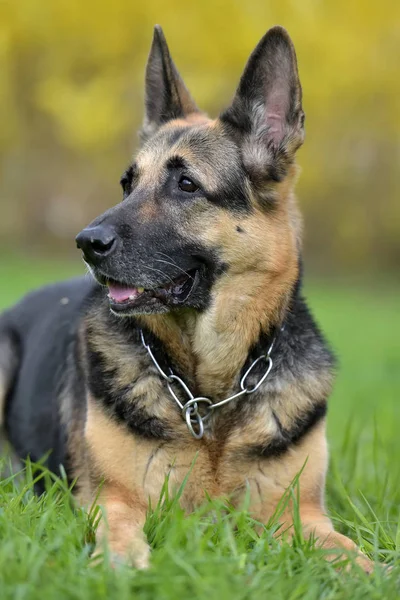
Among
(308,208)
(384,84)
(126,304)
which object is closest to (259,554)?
(126,304)

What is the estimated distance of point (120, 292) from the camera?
3.86 metres

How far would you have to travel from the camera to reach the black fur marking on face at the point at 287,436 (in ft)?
12.2

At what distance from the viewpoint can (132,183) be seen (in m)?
4.18

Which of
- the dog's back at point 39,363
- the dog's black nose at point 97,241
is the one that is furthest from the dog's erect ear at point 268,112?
A: the dog's back at point 39,363

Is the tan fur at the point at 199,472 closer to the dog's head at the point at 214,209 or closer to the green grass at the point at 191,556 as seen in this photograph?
the green grass at the point at 191,556

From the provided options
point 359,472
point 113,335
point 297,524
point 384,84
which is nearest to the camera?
point 297,524

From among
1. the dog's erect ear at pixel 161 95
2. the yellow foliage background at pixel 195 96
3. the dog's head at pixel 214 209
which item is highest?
the dog's erect ear at pixel 161 95

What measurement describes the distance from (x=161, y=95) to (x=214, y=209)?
1075 millimetres

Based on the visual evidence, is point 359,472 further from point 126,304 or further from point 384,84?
point 384,84

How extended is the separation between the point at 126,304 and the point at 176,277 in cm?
27

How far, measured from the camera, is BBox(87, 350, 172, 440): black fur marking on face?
12.2 ft

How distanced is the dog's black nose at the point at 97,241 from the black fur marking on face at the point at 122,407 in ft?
1.98

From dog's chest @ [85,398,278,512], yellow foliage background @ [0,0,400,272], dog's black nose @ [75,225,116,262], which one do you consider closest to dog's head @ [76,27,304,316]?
dog's black nose @ [75,225,116,262]

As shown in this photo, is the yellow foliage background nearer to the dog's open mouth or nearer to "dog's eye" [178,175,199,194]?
"dog's eye" [178,175,199,194]
